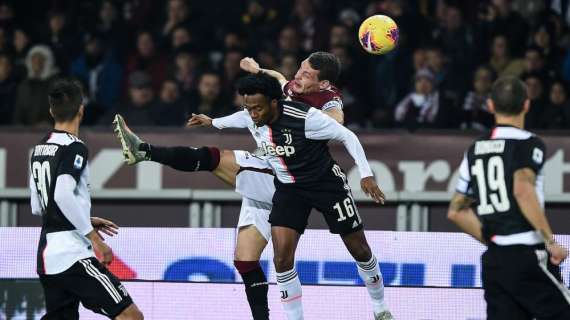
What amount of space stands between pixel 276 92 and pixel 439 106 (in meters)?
5.06

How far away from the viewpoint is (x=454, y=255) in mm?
9539

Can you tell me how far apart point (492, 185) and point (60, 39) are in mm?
9083

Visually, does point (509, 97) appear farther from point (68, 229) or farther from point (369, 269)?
point (68, 229)

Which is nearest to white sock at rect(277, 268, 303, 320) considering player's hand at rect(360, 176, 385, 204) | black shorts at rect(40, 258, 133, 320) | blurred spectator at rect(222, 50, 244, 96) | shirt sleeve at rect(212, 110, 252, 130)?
player's hand at rect(360, 176, 385, 204)

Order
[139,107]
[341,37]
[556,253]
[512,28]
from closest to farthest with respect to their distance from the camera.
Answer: [556,253], [139,107], [341,37], [512,28]

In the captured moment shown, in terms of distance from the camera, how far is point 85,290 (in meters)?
7.58

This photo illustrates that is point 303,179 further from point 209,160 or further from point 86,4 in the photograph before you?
point 86,4

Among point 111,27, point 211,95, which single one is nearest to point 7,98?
point 111,27

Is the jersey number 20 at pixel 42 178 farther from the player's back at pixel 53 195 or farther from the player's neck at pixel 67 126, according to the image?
the player's neck at pixel 67 126

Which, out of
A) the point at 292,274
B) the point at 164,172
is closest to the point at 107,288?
the point at 292,274

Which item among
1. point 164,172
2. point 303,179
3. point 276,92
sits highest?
point 276,92

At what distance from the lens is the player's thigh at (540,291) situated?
6875 millimetres

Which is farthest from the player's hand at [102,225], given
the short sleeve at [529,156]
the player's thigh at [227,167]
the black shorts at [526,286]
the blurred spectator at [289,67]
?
the blurred spectator at [289,67]

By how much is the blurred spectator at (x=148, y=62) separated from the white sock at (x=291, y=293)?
20.5 feet
